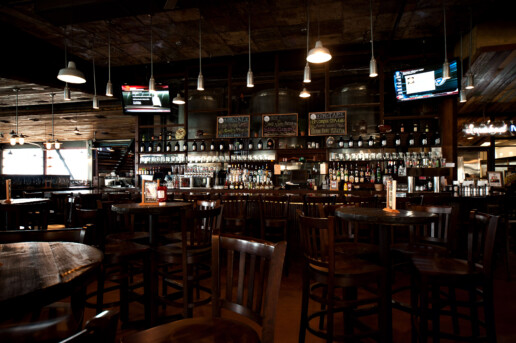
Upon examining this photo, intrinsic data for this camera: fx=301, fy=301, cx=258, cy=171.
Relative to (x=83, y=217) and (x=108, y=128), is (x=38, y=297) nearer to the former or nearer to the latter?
(x=83, y=217)

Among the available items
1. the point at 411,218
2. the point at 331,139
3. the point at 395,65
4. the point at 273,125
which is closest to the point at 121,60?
the point at 273,125

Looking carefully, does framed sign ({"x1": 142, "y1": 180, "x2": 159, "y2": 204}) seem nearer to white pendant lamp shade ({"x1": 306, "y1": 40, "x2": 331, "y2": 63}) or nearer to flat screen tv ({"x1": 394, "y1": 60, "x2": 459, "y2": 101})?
white pendant lamp shade ({"x1": 306, "y1": 40, "x2": 331, "y2": 63})

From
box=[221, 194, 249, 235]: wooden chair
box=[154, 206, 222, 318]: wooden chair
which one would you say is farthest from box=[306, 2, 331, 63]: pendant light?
box=[154, 206, 222, 318]: wooden chair

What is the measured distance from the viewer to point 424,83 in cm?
614

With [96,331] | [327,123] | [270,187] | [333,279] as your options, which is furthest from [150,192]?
[327,123]

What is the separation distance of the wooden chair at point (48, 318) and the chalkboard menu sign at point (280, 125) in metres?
5.59

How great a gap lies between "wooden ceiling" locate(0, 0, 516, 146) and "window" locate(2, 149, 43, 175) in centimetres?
1383

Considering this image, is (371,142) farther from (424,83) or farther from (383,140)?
(424,83)

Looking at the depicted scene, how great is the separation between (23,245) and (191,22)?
5101mm

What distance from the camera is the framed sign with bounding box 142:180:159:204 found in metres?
3.18

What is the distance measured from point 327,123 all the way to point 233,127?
→ 2.21 metres

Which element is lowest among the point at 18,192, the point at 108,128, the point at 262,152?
the point at 18,192

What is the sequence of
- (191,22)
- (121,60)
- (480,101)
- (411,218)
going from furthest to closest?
(480,101) < (121,60) < (191,22) < (411,218)

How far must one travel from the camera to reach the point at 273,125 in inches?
278
